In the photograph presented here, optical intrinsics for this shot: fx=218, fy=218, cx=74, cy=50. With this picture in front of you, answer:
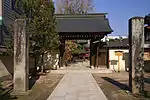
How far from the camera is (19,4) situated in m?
19.8

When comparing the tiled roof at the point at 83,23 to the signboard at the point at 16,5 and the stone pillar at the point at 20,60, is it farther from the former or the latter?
the stone pillar at the point at 20,60

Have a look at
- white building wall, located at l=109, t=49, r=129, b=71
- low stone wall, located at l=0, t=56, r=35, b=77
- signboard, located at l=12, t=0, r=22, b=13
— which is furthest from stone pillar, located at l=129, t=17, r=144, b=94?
white building wall, located at l=109, t=49, r=129, b=71

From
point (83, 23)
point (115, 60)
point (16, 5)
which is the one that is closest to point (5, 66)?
point (16, 5)

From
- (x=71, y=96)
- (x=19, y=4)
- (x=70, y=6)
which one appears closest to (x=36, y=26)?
(x=19, y=4)

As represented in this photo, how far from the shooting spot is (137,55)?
396 inches

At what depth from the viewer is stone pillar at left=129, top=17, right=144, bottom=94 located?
10.0 m

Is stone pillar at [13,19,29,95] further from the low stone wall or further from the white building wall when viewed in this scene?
the white building wall

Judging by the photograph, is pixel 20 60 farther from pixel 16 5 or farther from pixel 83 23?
pixel 83 23

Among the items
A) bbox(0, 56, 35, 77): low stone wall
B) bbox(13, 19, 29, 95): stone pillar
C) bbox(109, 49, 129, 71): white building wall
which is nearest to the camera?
bbox(13, 19, 29, 95): stone pillar

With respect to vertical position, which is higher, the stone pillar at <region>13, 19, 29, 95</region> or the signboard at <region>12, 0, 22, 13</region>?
the signboard at <region>12, 0, 22, 13</region>

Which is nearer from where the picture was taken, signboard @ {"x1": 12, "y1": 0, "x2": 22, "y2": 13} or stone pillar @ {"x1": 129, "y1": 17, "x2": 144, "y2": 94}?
stone pillar @ {"x1": 129, "y1": 17, "x2": 144, "y2": 94}

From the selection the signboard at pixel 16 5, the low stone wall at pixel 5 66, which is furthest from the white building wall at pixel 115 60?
the low stone wall at pixel 5 66

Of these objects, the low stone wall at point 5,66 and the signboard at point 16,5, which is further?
the signboard at point 16,5

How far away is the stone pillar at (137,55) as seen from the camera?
10.0m
